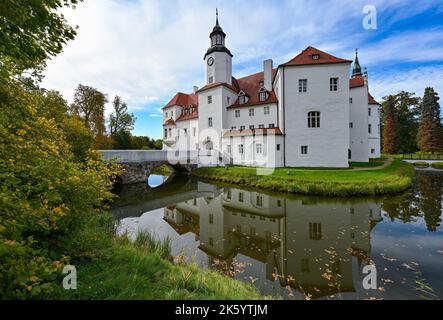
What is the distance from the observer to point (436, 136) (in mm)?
41344

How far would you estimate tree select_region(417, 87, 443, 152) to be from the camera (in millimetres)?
41312

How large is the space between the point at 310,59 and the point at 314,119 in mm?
6306

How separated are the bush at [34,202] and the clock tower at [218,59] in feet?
91.3

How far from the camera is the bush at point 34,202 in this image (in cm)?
204

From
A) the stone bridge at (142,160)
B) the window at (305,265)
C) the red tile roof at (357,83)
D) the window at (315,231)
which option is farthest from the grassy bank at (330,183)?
the red tile roof at (357,83)

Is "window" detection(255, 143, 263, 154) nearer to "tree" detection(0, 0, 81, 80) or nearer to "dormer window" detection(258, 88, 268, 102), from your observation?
"dormer window" detection(258, 88, 268, 102)

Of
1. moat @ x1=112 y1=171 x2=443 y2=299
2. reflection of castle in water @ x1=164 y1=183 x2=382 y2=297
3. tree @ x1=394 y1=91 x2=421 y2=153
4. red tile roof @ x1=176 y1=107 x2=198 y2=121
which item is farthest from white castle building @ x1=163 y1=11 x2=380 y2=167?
tree @ x1=394 y1=91 x2=421 y2=153

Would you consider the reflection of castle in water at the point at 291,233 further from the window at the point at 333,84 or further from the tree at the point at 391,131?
the tree at the point at 391,131

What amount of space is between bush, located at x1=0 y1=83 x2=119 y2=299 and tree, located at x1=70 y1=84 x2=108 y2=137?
28.7 m

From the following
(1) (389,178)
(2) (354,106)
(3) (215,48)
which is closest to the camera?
(1) (389,178)

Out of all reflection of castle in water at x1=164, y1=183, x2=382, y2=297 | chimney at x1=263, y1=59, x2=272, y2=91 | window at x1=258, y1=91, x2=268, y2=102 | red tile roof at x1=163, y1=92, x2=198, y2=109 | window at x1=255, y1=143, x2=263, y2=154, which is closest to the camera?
reflection of castle in water at x1=164, y1=183, x2=382, y2=297
